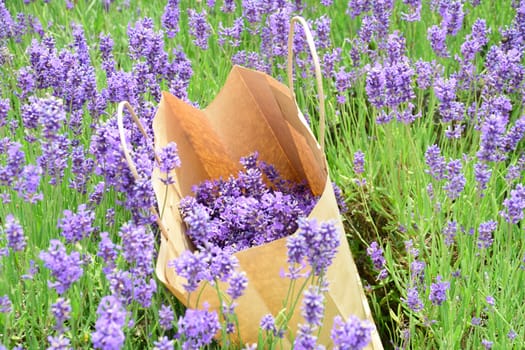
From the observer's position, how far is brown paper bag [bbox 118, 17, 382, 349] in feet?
6.28

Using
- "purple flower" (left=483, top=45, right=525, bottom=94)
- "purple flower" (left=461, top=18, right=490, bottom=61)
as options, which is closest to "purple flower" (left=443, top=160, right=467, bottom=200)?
"purple flower" (left=483, top=45, right=525, bottom=94)

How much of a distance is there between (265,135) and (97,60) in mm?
1306

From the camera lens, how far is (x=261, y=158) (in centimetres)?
266

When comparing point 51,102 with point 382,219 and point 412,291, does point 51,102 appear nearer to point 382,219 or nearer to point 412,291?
point 412,291

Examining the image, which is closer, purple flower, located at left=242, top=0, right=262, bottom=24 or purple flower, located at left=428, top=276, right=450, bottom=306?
purple flower, located at left=428, top=276, right=450, bottom=306

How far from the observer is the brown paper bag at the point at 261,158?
1.92 meters

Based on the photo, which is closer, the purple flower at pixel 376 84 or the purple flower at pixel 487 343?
the purple flower at pixel 487 343

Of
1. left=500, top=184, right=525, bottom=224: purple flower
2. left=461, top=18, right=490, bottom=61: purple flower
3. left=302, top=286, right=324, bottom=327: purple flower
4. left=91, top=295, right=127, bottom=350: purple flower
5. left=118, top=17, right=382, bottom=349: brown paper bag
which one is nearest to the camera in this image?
left=91, top=295, right=127, bottom=350: purple flower

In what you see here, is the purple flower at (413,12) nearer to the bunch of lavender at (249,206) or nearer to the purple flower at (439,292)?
the bunch of lavender at (249,206)

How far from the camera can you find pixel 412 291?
6.78 feet

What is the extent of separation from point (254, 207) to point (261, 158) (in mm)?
465

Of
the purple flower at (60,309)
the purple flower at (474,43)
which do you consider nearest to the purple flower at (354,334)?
the purple flower at (60,309)

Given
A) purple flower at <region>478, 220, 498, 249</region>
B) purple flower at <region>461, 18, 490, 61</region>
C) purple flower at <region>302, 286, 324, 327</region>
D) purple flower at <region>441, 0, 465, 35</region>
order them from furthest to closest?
1. purple flower at <region>441, 0, 465, 35</region>
2. purple flower at <region>461, 18, 490, 61</region>
3. purple flower at <region>478, 220, 498, 249</region>
4. purple flower at <region>302, 286, 324, 327</region>

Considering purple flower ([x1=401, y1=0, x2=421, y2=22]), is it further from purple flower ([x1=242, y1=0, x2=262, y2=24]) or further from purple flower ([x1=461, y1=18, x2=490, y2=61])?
purple flower ([x1=242, y1=0, x2=262, y2=24])
